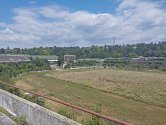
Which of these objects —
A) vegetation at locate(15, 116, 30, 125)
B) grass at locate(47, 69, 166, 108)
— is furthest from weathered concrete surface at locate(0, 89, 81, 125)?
grass at locate(47, 69, 166, 108)

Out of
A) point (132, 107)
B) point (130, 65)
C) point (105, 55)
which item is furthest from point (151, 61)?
point (132, 107)

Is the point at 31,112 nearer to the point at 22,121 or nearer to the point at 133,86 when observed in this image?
the point at 22,121

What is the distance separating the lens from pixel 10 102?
12000 mm

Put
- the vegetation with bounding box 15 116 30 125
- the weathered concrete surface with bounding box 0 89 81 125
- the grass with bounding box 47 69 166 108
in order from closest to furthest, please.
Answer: the weathered concrete surface with bounding box 0 89 81 125, the vegetation with bounding box 15 116 30 125, the grass with bounding box 47 69 166 108

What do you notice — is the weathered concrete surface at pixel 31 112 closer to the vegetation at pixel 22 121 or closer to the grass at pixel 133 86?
the vegetation at pixel 22 121

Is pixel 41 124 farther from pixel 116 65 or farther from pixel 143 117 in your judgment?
pixel 116 65

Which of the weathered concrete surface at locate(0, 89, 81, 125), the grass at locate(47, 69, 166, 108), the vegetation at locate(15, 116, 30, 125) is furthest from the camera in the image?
the grass at locate(47, 69, 166, 108)

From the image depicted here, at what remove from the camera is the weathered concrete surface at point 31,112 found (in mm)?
7938

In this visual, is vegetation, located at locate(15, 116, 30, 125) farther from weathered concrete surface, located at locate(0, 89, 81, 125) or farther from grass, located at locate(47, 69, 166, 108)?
grass, located at locate(47, 69, 166, 108)

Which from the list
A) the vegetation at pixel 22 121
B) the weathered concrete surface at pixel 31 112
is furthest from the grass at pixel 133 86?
the vegetation at pixel 22 121

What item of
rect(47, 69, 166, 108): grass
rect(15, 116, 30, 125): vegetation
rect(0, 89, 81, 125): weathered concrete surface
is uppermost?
rect(0, 89, 81, 125): weathered concrete surface

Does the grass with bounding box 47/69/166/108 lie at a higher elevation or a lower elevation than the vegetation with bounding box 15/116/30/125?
lower

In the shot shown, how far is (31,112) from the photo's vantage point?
9.66 metres

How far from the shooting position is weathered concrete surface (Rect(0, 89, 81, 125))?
26.0 ft
